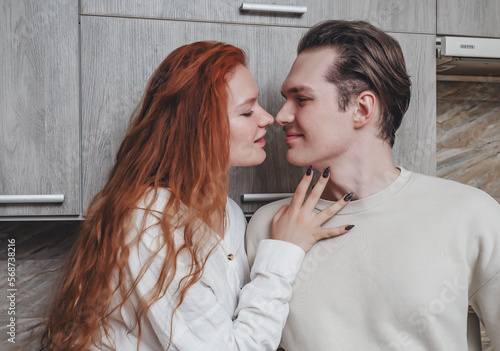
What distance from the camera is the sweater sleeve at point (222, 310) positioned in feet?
3.36

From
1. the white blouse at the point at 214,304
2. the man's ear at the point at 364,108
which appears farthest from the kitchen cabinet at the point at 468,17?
the white blouse at the point at 214,304

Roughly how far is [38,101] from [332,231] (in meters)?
0.85

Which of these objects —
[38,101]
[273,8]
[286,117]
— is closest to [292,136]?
[286,117]

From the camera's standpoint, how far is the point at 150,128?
1218 millimetres

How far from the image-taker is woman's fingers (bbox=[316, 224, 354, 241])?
47.7 inches

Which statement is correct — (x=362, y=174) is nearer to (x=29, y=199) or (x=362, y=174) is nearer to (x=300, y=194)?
(x=300, y=194)

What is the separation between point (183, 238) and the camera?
107 cm

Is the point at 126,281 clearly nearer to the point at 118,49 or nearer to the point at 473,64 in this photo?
the point at 118,49

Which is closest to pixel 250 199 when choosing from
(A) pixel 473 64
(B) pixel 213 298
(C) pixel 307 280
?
(C) pixel 307 280

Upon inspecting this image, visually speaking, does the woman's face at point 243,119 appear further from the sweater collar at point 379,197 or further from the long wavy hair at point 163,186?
the sweater collar at point 379,197

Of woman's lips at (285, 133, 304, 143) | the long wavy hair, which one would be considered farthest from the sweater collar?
the long wavy hair

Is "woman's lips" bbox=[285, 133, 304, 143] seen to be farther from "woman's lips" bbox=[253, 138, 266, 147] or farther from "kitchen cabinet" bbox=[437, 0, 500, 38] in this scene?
"kitchen cabinet" bbox=[437, 0, 500, 38]

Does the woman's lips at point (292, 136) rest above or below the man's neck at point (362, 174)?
above

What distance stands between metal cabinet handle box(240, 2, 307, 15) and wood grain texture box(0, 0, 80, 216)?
466 millimetres
